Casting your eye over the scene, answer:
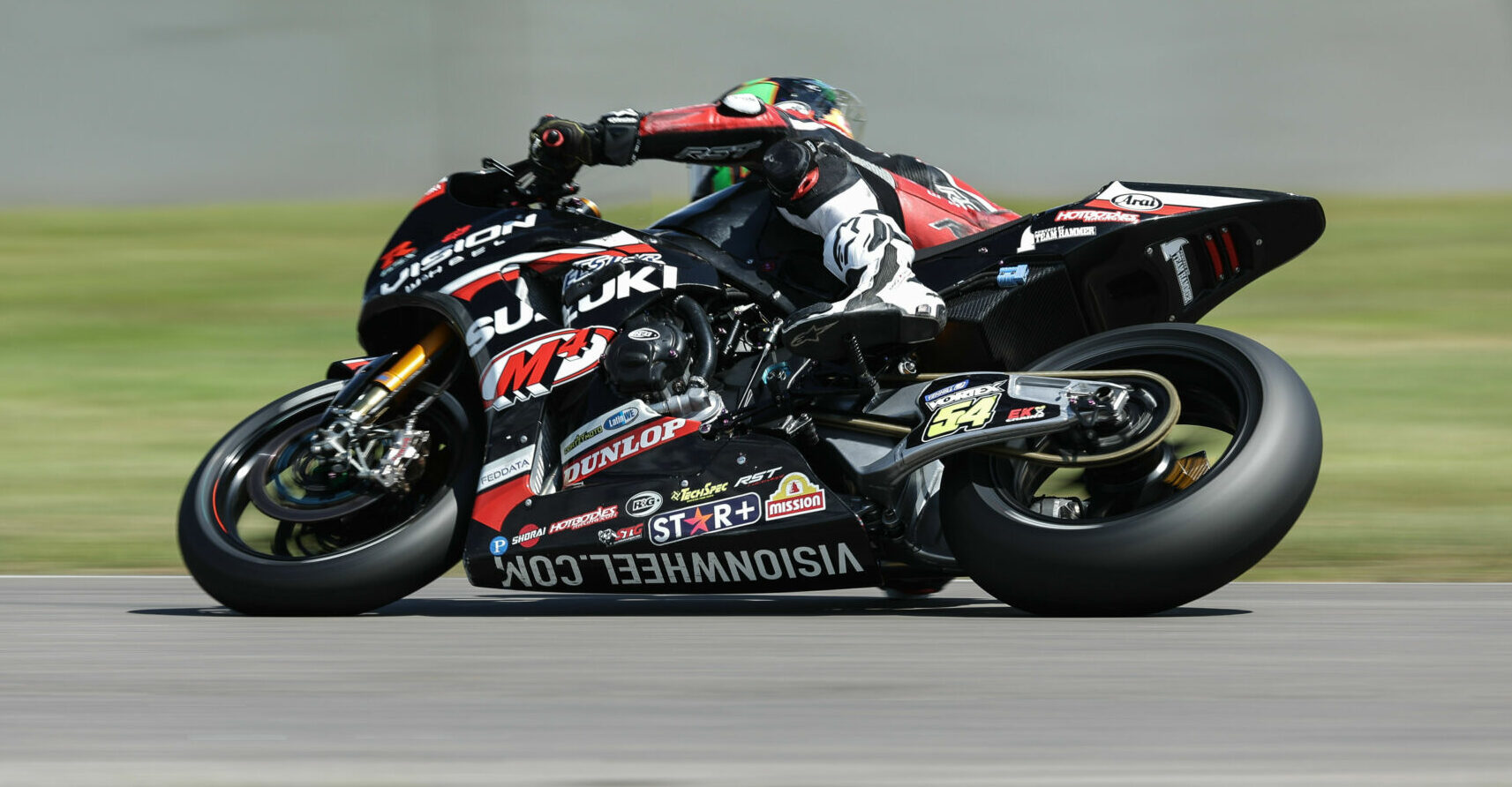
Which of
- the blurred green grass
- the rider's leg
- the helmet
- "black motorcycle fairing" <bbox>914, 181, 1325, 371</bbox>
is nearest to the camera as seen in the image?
"black motorcycle fairing" <bbox>914, 181, 1325, 371</bbox>

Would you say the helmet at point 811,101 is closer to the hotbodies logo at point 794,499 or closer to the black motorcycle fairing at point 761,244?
the black motorcycle fairing at point 761,244

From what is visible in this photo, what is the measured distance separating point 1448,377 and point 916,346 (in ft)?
22.5

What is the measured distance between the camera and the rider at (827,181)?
4.46m

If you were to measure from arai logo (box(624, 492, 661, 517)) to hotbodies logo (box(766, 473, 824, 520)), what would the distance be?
0.28 metres

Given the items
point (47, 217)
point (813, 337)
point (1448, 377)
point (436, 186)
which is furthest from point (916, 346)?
point (47, 217)

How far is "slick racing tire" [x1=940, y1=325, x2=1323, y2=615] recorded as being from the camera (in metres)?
3.89

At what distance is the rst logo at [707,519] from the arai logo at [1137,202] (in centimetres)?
107

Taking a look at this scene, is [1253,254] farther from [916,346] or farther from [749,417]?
[749,417]

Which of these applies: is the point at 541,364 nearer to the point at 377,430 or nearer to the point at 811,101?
the point at 377,430

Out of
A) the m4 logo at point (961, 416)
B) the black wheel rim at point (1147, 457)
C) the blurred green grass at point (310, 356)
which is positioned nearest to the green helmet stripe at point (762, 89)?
the blurred green grass at point (310, 356)

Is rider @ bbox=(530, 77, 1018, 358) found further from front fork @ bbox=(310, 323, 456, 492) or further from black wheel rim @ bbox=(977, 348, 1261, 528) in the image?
front fork @ bbox=(310, 323, 456, 492)

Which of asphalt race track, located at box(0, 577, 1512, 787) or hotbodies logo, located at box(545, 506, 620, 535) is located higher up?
asphalt race track, located at box(0, 577, 1512, 787)

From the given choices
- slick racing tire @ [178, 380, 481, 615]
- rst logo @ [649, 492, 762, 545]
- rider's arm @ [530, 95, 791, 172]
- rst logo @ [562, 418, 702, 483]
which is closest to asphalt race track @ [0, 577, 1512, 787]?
slick racing tire @ [178, 380, 481, 615]

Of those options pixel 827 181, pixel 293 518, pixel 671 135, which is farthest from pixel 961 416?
pixel 293 518
